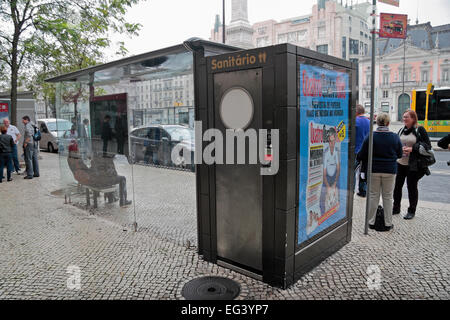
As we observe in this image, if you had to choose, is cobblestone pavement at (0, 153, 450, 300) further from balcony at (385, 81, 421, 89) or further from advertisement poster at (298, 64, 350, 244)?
balcony at (385, 81, 421, 89)

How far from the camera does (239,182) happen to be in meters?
4.02

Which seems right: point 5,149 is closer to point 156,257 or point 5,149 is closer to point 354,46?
point 156,257

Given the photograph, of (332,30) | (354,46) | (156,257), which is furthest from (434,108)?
(354,46)

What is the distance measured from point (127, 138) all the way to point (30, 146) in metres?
6.28

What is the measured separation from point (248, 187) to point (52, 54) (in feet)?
37.8

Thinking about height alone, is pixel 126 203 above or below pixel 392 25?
below

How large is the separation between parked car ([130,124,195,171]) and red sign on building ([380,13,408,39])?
4387 mm

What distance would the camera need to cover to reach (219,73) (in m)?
4.03

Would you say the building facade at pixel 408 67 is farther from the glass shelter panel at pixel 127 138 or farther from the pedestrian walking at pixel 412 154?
the glass shelter panel at pixel 127 138

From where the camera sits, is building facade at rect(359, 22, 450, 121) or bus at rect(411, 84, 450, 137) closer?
bus at rect(411, 84, 450, 137)

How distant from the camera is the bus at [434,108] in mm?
19734

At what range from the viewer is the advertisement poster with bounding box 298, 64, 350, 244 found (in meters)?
3.83

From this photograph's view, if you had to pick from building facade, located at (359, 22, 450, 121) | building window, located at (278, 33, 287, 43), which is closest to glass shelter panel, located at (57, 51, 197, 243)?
building facade, located at (359, 22, 450, 121)
